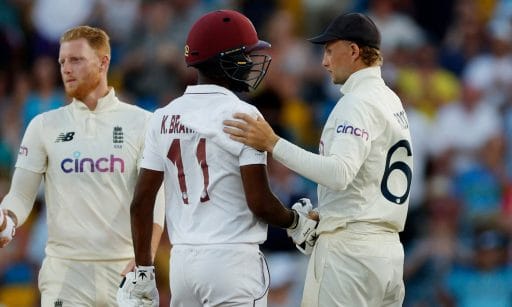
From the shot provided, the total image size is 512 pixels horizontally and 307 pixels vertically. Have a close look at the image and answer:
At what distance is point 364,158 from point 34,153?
1988mm

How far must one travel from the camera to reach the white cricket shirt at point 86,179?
7.22 m

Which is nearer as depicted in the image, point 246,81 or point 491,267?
point 246,81

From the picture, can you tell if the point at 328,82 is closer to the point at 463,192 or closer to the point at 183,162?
the point at 463,192

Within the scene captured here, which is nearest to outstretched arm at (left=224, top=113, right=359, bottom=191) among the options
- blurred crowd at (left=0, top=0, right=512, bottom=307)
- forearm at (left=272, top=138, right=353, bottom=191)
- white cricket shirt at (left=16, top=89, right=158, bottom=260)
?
forearm at (left=272, top=138, right=353, bottom=191)

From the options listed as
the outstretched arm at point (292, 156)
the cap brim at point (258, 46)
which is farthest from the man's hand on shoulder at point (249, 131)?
the cap brim at point (258, 46)

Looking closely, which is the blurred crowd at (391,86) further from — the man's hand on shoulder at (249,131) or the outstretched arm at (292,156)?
the man's hand on shoulder at (249,131)

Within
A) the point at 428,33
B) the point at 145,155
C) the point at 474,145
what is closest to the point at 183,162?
the point at 145,155

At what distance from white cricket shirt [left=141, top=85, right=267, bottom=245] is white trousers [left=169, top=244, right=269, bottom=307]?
0.16 ft

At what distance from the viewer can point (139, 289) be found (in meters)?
6.62

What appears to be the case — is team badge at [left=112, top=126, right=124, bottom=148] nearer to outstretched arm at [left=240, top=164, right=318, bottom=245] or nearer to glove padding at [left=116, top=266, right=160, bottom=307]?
glove padding at [left=116, top=266, right=160, bottom=307]

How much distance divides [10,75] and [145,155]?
6.55 m

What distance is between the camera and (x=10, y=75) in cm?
1267

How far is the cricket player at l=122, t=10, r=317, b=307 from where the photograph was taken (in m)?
6.15

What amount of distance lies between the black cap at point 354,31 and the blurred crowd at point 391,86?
401 centimetres
